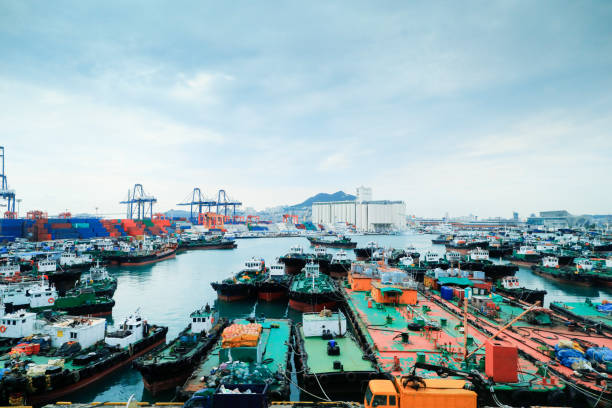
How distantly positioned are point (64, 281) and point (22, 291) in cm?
1287

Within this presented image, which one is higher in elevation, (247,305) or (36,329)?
(36,329)

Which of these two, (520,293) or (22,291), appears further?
(520,293)

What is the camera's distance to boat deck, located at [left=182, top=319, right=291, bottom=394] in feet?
40.3

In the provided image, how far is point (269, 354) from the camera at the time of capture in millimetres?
15008

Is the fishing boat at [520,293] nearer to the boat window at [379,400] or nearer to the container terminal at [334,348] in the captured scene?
the container terminal at [334,348]

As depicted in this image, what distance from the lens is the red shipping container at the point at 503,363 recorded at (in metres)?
11.2

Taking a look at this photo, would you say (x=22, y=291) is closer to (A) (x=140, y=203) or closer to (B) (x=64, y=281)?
(B) (x=64, y=281)

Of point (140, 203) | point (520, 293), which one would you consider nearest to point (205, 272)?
point (520, 293)

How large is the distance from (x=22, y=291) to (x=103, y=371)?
17035 mm

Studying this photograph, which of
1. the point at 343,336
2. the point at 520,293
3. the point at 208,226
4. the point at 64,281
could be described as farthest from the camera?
the point at 208,226

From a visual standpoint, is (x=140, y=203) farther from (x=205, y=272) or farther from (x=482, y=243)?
(x=482, y=243)

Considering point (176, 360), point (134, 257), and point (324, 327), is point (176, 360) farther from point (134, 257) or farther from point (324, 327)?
point (134, 257)

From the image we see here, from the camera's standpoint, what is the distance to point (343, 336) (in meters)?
16.6

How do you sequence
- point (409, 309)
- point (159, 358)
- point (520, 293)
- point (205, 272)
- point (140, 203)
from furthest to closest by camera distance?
point (140, 203) → point (205, 272) → point (520, 293) → point (409, 309) → point (159, 358)
